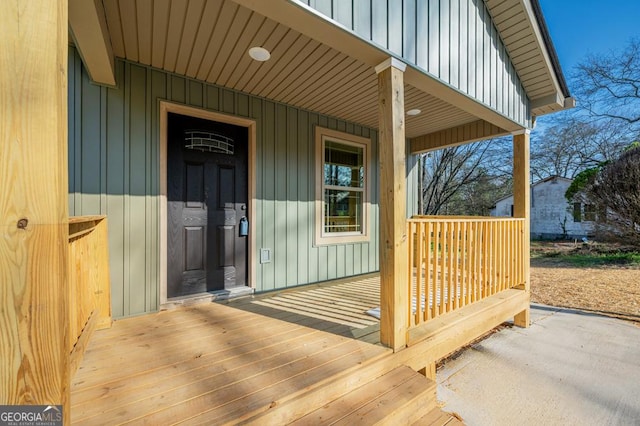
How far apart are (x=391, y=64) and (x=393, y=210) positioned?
3.35 feet

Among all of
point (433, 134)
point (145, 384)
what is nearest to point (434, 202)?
point (433, 134)

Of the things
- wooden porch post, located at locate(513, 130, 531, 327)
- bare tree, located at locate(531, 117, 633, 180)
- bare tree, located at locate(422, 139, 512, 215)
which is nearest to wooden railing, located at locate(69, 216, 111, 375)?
wooden porch post, located at locate(513, 130, 531, 327)

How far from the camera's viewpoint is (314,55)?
2.43 metres

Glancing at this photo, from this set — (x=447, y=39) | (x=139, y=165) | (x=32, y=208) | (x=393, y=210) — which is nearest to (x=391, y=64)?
(x=447, y=39)

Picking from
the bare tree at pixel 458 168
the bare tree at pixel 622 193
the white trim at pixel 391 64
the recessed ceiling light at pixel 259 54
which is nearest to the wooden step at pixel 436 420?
the white trim at pixel 391 64

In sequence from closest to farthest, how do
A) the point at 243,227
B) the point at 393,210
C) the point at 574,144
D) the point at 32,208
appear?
the point at 32,208 → the point at 393,210 → the point at 243,227 → the point at 574,144

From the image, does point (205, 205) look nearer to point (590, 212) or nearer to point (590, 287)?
point (590, 287)

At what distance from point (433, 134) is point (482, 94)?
A: 80.5 inches

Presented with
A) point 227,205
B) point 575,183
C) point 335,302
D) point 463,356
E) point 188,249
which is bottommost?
point 463,356

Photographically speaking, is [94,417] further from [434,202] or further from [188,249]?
[434,202]

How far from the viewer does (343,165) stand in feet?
13.6

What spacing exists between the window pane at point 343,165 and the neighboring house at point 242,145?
25 millimetres

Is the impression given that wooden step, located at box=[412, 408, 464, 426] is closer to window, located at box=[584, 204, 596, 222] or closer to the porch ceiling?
the porch ceiling

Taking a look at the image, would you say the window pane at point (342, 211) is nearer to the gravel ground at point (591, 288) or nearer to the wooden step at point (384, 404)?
the wooden step at point (384, 404)
